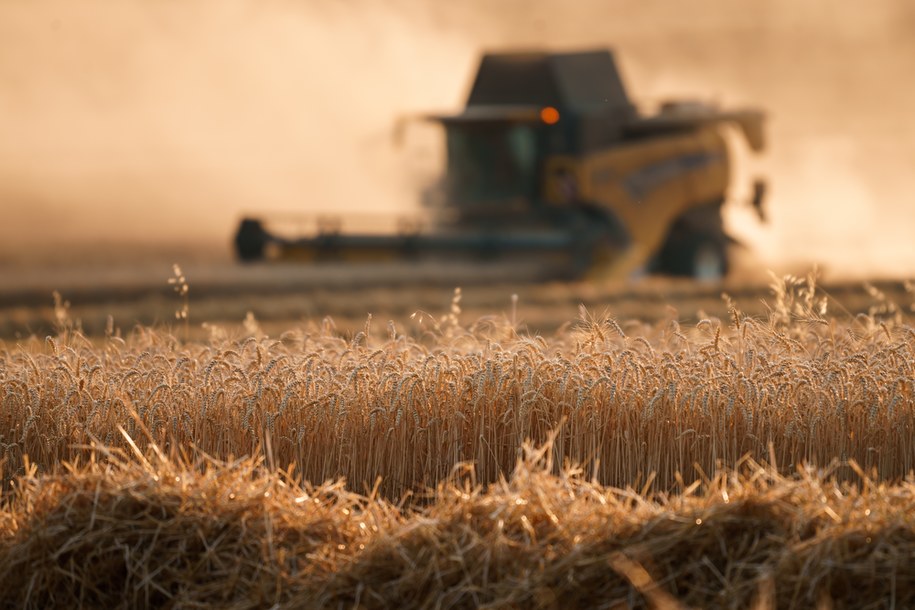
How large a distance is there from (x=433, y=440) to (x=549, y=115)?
12.3 m

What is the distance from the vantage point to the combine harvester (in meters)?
17.3

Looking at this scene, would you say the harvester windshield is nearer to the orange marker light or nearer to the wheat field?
the orange marker light

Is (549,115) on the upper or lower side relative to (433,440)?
upper

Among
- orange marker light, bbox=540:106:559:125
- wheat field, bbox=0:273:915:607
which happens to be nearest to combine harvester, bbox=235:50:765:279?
orange marker light, bbox=540:106:559:125

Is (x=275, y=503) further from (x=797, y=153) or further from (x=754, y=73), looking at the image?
(x=754, y=73)

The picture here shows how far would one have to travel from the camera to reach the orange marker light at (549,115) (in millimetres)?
17812

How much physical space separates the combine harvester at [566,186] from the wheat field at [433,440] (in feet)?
33.9

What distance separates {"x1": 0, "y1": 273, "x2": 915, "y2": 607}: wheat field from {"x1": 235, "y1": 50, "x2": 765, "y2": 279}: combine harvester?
10.3m

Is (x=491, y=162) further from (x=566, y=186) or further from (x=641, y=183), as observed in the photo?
(x=641, y=183)

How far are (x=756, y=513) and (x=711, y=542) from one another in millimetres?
189

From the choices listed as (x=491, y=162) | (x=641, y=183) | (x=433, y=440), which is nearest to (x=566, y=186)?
(x=641, y=183)

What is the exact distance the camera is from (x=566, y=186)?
1766 centimetres

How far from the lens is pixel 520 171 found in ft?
60.1

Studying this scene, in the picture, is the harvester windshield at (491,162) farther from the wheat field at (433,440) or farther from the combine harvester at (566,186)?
the wheat field at (433,440)
